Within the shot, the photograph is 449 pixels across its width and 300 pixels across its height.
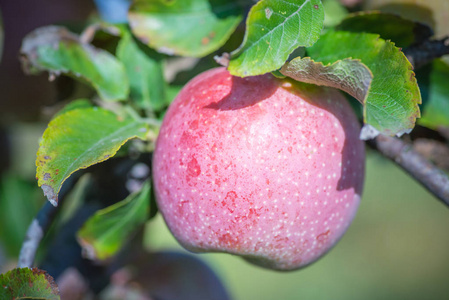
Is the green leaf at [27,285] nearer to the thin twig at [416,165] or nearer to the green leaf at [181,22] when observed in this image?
the green leaf at [181,22]

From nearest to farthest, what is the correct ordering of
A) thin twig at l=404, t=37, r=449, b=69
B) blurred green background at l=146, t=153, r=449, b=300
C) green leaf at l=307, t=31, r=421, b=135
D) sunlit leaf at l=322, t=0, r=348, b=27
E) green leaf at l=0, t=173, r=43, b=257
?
green leaf at l=307, t=31, r=421, b=135, thin twig at l=404, t=37, r=449, b=69, sunlit leaf at l=322, t=0, r=348, b=27, green leaf at l=0, t=173, r=43, b=257, blurred green background at l=146, t=153, r=449, b=300

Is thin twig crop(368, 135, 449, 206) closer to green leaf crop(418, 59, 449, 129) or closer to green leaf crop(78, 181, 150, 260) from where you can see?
green leaf crop(418, 59, 449, 129)

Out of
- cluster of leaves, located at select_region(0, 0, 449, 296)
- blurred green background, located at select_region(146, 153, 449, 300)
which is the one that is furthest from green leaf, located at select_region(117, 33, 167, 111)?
blurred green background, located at select_region(146, 153, 449, 300)

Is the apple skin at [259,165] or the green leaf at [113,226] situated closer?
the apple skin at [259,165]

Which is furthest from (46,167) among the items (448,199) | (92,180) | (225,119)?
(448,199)

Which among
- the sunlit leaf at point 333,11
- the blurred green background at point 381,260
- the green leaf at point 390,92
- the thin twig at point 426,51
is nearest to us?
the green leaf at point 390,92

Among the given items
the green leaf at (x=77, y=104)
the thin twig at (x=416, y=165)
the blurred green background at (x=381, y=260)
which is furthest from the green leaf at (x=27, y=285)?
the blurred green background at (x=381, y=260)
